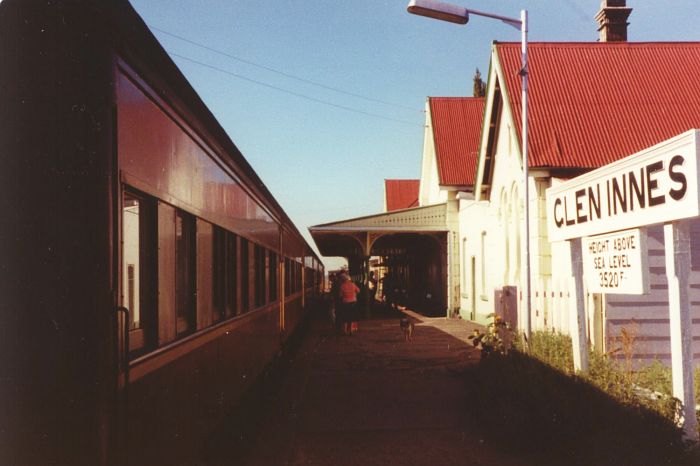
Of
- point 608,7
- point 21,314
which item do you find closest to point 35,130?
point 21,314

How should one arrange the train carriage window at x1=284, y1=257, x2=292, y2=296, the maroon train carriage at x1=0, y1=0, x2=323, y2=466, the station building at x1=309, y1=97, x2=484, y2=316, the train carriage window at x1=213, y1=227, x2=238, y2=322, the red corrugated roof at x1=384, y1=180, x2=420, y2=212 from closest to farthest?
the maroon train carriage at x1=0, y1=0, x2=323, y2=466
the train carriage window at x1=213, y1=227, x2=238, y2=322
the train carriage window at x1=284, y1=257, x2=292, y2=296
the station building at x1=309, y1=97, x2=484, y2=316
the red corrugated roof at x1=384, y1=180, x2=420, y2=212

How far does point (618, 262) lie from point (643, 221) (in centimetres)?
76

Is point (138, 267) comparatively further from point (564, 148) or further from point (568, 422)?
point (564, 148)

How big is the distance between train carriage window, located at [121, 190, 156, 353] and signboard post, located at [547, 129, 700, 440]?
3.88 meters

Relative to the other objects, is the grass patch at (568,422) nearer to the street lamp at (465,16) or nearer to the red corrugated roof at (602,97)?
the street lamp at (465,16)

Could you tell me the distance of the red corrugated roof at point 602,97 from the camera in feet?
A: 52.2

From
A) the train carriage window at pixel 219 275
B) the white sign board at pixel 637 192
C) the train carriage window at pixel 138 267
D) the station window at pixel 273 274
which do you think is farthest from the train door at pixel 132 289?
the station window at pixel 273 274

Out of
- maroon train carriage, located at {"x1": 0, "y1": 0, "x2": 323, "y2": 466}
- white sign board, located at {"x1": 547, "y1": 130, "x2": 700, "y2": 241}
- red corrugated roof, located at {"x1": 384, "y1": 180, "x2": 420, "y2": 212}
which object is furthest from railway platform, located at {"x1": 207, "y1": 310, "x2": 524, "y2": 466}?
red corrugated roof, located at {"x1": 384, "y1": 180, "x2": 420, "y2": 212}

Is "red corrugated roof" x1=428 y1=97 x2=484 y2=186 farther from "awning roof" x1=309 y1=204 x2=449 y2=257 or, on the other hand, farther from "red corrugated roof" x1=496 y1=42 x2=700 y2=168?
"red corrugated roof" x1=496 y1=42 x2=700 y2=168

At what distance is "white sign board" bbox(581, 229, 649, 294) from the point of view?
664cm

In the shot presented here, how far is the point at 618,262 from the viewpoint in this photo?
7023 mm

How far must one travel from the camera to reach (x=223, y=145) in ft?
21.1

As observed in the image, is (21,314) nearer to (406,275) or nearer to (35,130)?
(35,130)

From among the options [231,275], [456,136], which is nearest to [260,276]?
[231,275]
